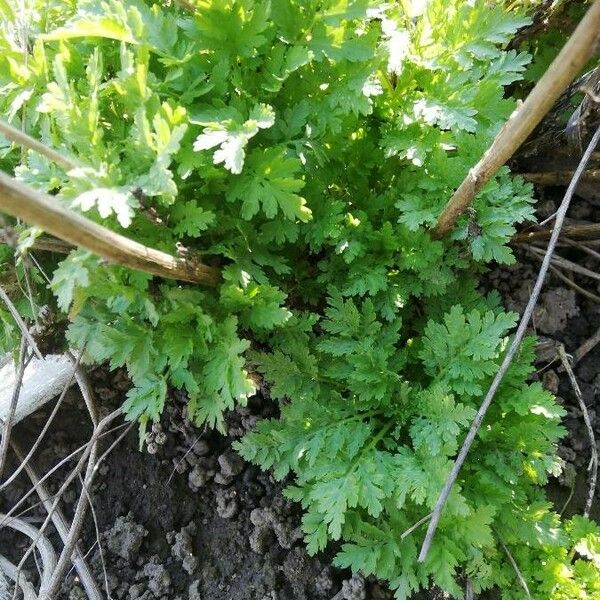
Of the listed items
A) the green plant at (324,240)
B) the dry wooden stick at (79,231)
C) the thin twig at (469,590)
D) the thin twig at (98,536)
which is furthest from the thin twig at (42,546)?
the thin twig at (469,590)

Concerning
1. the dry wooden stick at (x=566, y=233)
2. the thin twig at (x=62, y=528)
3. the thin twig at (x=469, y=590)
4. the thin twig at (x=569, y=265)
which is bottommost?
the thin twig at (x=62, y=528)

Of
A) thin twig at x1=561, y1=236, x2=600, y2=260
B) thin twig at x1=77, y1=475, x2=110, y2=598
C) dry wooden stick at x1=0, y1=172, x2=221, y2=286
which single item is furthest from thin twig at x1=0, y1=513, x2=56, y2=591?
thin twig at x1=561, y1=236, x2=600, y2=260

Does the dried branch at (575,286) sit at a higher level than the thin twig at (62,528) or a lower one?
higher

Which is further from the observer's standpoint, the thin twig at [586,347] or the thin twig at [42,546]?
the thin twig at [586,347]

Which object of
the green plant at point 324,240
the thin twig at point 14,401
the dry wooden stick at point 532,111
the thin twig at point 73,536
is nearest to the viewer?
the dry wooden stick at point 532,111

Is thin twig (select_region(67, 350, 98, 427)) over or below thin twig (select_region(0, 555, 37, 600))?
over

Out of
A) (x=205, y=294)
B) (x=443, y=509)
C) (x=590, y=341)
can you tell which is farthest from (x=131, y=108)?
(x=590, y=341)

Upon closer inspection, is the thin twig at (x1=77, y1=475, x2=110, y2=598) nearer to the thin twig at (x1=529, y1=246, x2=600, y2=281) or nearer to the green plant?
the green plant

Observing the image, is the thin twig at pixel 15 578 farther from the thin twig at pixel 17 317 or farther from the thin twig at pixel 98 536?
the thin twig at pixel 17 317
